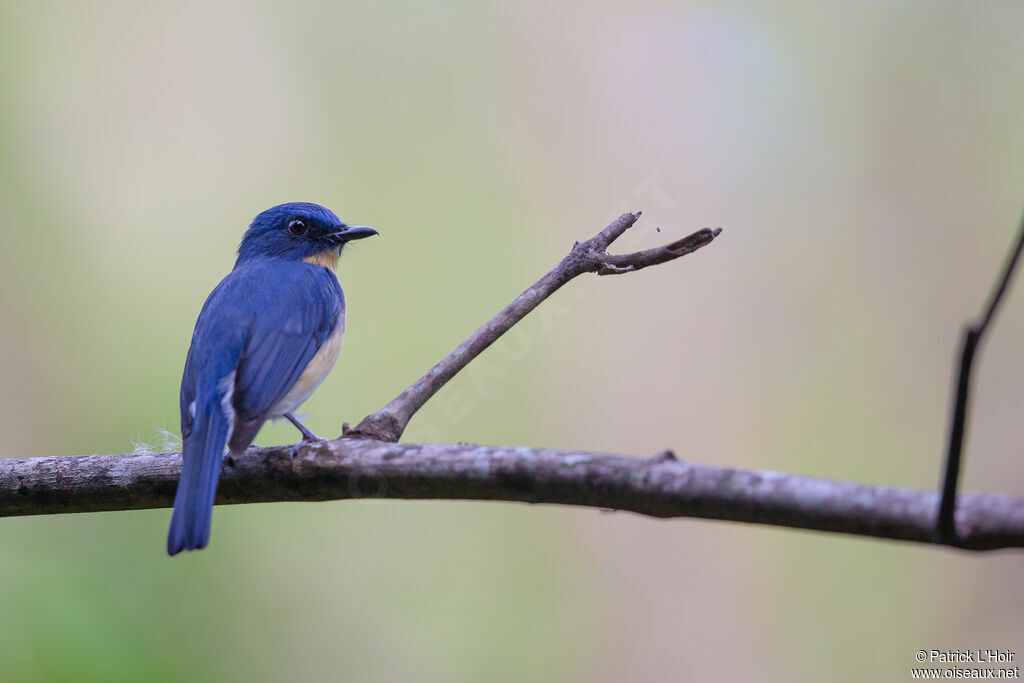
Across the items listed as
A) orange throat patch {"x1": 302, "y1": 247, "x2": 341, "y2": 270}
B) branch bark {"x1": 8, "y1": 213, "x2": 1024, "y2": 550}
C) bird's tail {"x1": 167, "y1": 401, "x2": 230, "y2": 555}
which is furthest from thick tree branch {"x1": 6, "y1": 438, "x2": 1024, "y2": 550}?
orange throat patch {"x1": 302, "y1": 247, "x2": 341, "y2": 270}

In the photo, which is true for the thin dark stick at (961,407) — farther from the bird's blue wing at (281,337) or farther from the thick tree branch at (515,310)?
the bird's blue wing at (281,337)

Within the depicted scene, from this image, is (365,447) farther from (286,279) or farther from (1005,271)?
(1005,271)

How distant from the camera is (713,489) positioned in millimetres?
2076

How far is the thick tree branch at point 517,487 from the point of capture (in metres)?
1.87

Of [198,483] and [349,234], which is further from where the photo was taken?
[349,234]

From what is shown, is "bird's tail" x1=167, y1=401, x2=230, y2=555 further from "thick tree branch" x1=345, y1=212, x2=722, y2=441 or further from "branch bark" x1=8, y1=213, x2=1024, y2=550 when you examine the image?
"thick tree branch" x1=345, y1=212, x2=722, y2=441

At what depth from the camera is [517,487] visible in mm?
2359

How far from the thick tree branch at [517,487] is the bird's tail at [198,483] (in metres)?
0.14

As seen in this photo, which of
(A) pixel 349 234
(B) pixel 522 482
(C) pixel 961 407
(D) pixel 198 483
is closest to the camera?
(C) pixel 961 407

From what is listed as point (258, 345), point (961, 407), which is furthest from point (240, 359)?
point (961, 407)

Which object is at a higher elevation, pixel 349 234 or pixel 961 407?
pixel 349 234

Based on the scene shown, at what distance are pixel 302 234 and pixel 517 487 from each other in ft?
8.81

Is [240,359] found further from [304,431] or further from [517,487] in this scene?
[517,487]

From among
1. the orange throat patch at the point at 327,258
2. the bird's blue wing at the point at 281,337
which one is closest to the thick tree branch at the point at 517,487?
the bird's blue wing at the point at 281,337
